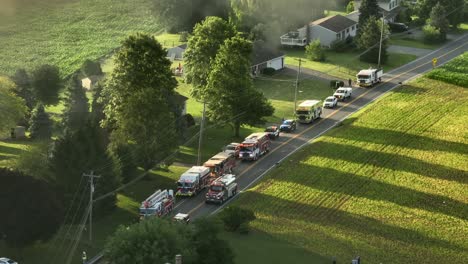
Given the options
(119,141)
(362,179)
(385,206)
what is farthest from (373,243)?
(119,141)

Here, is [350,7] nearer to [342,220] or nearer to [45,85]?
[45,85]

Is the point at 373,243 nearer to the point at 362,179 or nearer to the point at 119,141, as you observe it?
the point at 362,179

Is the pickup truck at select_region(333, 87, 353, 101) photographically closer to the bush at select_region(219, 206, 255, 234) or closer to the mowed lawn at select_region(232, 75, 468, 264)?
the mowed lawn at select_region(232, 75, 468, 264)

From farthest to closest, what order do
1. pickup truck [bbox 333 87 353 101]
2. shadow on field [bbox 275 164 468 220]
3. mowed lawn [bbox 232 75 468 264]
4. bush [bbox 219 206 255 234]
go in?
pickup truck [bbox 333 87 353 101] → shadow on field [bbox 275 164 468 220] → bush [bbox 219 206 255 234] → mowed lawn [bbox 232 75 468 264]

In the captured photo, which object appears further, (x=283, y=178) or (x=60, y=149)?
(x=283, y=178)

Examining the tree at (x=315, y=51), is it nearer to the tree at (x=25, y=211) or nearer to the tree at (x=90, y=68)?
the tree at (x=90, y=68)

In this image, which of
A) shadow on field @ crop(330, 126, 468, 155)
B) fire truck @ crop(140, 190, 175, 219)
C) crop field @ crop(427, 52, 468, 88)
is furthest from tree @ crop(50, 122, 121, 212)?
crop field @ crop(427, 52, 468, 88)

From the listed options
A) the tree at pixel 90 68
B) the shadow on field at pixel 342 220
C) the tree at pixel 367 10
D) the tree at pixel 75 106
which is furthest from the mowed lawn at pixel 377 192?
the tree at pixel 90 68
